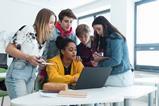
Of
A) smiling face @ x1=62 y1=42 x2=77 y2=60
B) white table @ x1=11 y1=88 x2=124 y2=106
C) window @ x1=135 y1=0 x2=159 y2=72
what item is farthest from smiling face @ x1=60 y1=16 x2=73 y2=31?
window @ x1=135 y1=0 x2=159 y2=72

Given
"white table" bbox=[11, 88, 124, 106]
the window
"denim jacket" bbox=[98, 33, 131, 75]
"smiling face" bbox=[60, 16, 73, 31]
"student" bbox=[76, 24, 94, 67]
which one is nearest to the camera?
"white table" bbox=[11, 88, 124, 106]

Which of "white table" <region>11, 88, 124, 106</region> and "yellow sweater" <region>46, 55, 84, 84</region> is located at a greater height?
"yellow sweater" <region>46, 55, 84, 84</region>

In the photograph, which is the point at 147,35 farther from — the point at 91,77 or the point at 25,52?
the point at 25,52

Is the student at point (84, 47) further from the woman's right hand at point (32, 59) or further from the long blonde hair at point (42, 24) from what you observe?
the woman's right hand at point (32, 59)

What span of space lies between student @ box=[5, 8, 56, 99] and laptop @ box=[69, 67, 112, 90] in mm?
337

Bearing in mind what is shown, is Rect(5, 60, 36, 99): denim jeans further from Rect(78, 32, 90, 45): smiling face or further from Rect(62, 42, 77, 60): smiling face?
Rect(78, 32, 90, 45): smiling face

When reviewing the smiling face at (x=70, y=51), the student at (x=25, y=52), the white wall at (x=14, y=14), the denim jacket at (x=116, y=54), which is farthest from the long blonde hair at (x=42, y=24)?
the white wall at (x=14, y=14)

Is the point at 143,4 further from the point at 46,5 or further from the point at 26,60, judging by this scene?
the point at 26,60

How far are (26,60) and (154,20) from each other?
12.4 feet

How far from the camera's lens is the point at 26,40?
187cm

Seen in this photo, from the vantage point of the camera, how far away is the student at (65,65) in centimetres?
202

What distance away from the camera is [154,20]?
5.03 metres

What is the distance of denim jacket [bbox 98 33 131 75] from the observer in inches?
82.1

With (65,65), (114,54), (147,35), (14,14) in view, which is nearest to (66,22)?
(65,65)
